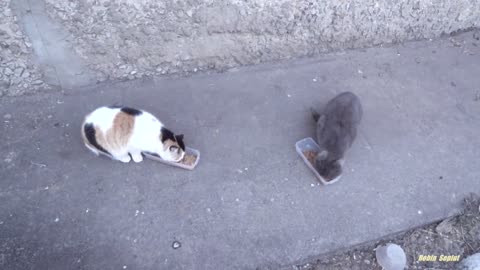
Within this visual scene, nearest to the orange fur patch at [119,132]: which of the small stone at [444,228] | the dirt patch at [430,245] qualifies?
the dirt patch at [430,245]

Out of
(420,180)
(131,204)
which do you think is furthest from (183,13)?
(420,180)

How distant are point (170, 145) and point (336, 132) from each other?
1455 millimetres

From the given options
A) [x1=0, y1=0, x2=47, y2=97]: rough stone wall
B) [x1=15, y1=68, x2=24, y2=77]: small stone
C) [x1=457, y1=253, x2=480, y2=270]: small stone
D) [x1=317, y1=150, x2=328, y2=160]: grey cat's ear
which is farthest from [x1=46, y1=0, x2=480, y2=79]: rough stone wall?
[x1=457, y1=253, x2=480, y2=270]: small stone

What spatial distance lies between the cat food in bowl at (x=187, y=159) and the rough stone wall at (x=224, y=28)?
3.66 feet

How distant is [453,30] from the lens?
489 cm

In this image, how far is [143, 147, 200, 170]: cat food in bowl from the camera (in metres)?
3.14

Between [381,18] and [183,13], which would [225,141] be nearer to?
[183,13]

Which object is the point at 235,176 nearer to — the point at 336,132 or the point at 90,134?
the point at 336,132

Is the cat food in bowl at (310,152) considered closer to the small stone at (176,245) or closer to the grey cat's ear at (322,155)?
the grey cat's ear at (322,155)

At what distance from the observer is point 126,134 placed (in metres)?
2.90

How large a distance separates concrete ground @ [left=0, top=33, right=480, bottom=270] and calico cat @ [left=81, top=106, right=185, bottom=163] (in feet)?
0.79

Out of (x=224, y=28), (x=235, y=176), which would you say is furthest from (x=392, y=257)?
(x=224, y=28)

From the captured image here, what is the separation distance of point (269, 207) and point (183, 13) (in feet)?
6.82

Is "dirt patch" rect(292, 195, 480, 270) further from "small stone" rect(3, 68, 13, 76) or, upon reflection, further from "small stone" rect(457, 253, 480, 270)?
"small stone" rect(3, 68, 13, 76)
